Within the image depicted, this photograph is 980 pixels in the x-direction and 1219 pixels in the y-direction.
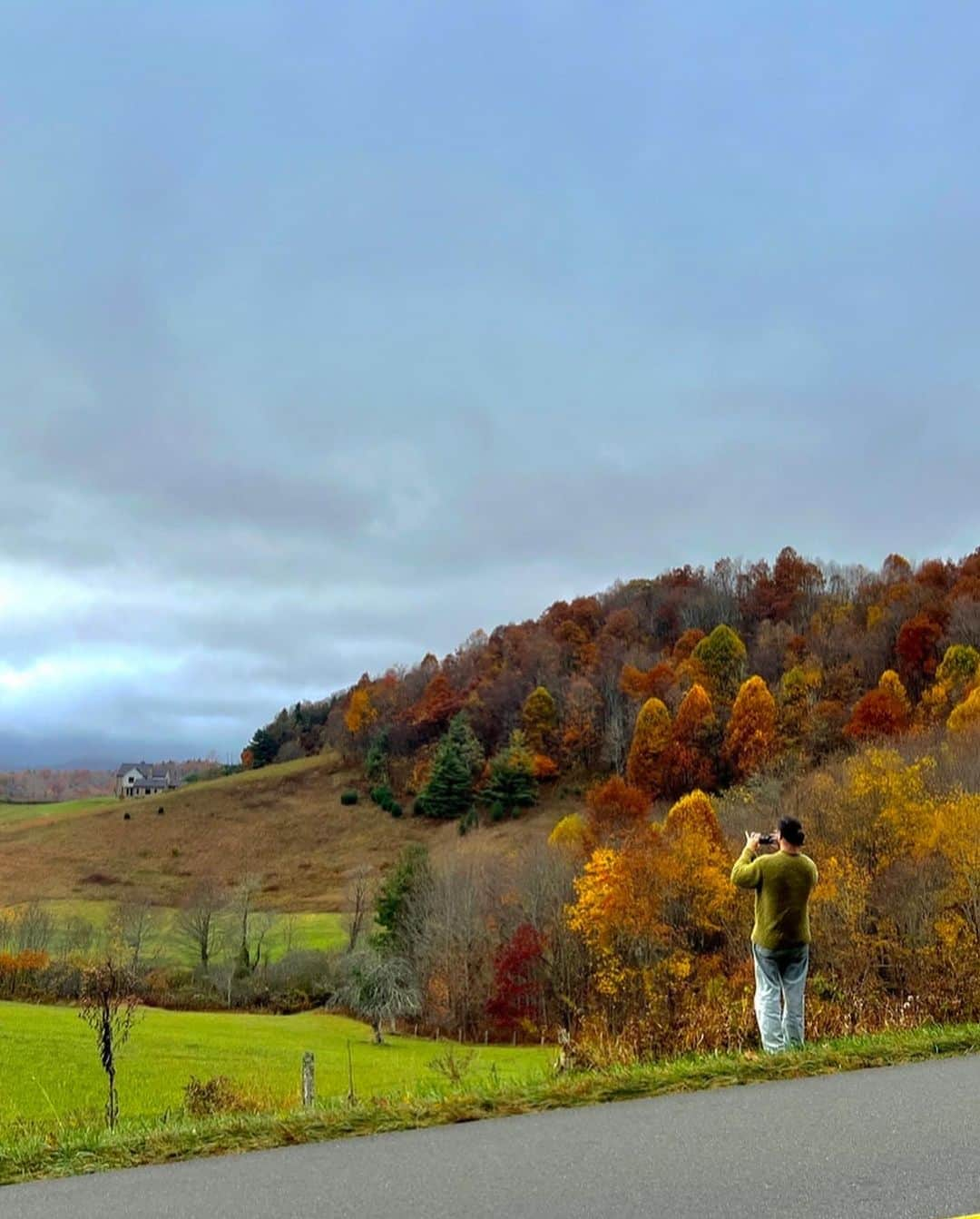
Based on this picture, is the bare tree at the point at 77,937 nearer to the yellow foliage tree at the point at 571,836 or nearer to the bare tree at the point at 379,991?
the bare tree at the point at 379,991

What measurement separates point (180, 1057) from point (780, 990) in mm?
35363

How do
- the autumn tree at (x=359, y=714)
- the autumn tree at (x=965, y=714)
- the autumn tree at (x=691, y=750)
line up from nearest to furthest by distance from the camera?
the autumn tree at (x=965, y=714) < the autumn tree at (x=691, y=750) < the autumn tree at (x=359, y=714)

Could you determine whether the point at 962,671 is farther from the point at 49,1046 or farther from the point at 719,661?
the point at 49,1046

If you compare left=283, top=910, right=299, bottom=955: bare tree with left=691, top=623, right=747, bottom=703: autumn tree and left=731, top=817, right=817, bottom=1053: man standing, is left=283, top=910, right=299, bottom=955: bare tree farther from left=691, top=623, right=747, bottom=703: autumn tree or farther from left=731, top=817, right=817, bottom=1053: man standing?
left=731, top=817, right=817, bottom=1053: man standing

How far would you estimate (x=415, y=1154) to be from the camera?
558cm

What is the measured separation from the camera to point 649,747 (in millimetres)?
98812

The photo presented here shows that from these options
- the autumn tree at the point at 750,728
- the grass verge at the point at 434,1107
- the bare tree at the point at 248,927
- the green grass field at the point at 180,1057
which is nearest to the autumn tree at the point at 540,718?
the autumn tree at the point at 750,728

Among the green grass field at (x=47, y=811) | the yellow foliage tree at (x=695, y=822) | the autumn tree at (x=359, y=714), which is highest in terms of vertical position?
the autumn tree at (x=359, y=714)

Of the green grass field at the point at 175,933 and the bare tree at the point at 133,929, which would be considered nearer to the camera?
the bare tree at the point at 133,929

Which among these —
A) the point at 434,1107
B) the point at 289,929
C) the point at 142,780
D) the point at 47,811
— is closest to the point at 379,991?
the point at 289,929

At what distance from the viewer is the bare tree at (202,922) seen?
66.8 m

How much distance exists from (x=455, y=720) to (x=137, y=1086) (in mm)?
85028

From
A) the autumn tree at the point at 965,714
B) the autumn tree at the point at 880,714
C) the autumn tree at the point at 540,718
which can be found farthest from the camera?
the autumn tree at the point at 540,718

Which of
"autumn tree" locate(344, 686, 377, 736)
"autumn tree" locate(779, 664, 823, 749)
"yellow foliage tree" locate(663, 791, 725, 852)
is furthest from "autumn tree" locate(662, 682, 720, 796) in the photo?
"autumn tree" locate(344, 686, 377, 736)
